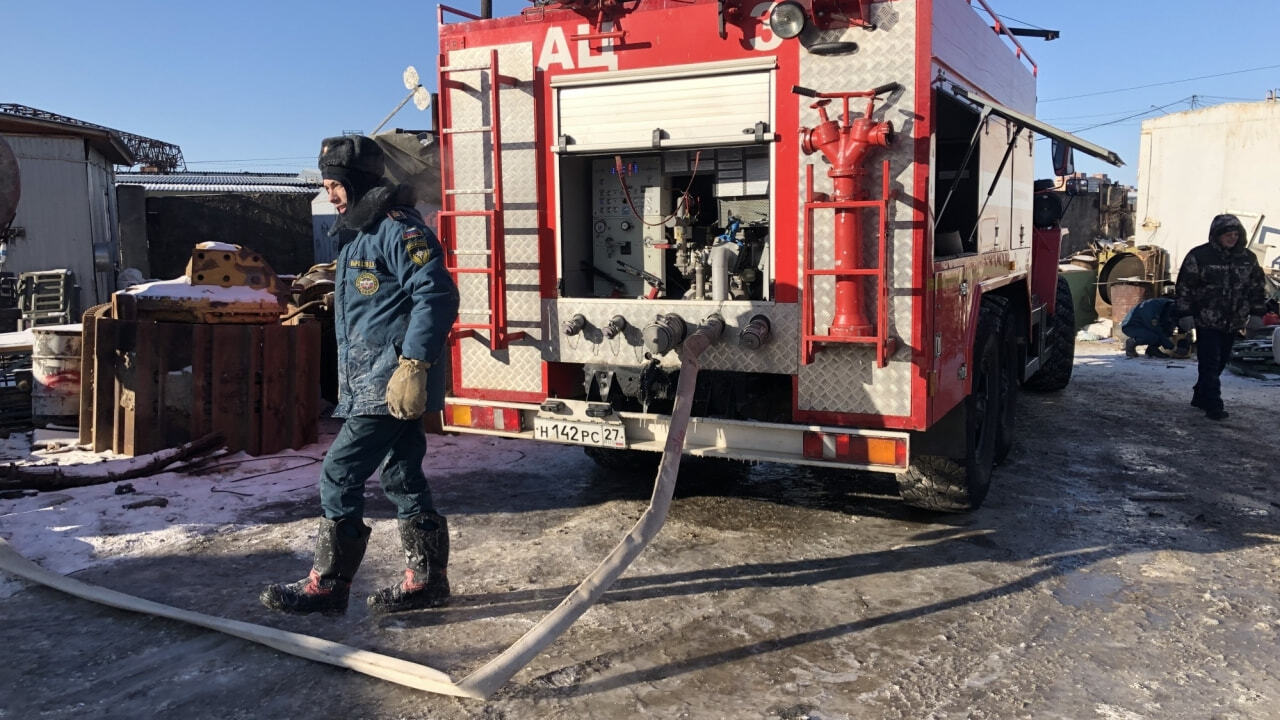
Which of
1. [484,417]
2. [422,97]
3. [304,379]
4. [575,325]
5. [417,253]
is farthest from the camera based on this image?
[304,379]

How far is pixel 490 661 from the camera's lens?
3.46m

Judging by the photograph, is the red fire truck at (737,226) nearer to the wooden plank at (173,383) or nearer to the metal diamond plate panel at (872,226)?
the metal diamond plate panel at (872,226)

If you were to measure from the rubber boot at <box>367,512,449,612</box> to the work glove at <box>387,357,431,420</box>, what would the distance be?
0.61 m

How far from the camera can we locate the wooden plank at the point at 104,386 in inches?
275

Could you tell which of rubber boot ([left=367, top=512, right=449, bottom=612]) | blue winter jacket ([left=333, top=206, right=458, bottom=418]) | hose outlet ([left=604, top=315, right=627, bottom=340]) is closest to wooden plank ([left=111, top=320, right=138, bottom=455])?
blue winter jacket ([left=333, top=206, right=458, bottom=418])

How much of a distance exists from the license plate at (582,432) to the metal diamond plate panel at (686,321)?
379 millimetres

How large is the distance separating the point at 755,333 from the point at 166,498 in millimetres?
3927

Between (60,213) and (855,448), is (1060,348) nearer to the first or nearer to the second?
(855,448)

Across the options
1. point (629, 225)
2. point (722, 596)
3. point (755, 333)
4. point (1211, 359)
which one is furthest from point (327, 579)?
point (1211, 359)

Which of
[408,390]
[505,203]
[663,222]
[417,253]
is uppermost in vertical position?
[505,203]

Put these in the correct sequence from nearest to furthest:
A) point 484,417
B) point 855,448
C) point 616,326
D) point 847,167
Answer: point 847,167, point 855,448, point 616,326, point 484,417

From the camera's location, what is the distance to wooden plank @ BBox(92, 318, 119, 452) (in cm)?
698

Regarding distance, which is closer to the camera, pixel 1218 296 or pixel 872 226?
pixel 872 226

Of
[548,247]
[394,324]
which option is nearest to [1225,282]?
[548,247]
